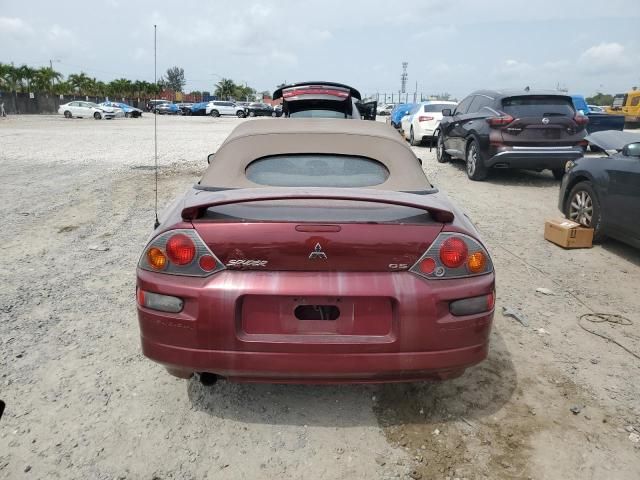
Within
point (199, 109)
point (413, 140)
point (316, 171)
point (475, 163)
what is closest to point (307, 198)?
point (316, 171)

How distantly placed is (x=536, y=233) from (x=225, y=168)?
4.89 m

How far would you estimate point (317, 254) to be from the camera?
7.41ft

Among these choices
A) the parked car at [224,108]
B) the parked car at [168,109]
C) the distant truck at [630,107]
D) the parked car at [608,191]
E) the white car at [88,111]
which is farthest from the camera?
the parked car at [168,109]

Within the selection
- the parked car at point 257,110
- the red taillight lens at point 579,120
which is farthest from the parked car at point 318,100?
the parked car at point 257,110

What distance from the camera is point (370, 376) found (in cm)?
235

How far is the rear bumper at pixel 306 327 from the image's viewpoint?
2.26 metres

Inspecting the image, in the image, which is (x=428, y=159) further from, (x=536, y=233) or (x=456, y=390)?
(x=456, y=390)

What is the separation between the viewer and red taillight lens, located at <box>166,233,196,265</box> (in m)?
2.30

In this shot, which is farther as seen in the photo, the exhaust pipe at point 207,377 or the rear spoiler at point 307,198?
the exhaust pipe at point 207,377

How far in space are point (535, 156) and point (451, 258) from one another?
7.70 metres

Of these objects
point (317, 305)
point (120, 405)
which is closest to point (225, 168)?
point (317, 305)

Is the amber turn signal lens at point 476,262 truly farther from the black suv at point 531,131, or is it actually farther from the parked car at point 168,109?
the parked car at point 168,109

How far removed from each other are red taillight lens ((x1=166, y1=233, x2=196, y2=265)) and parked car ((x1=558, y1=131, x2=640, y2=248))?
183 inches

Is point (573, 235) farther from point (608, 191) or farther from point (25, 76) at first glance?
point (25, 76)
